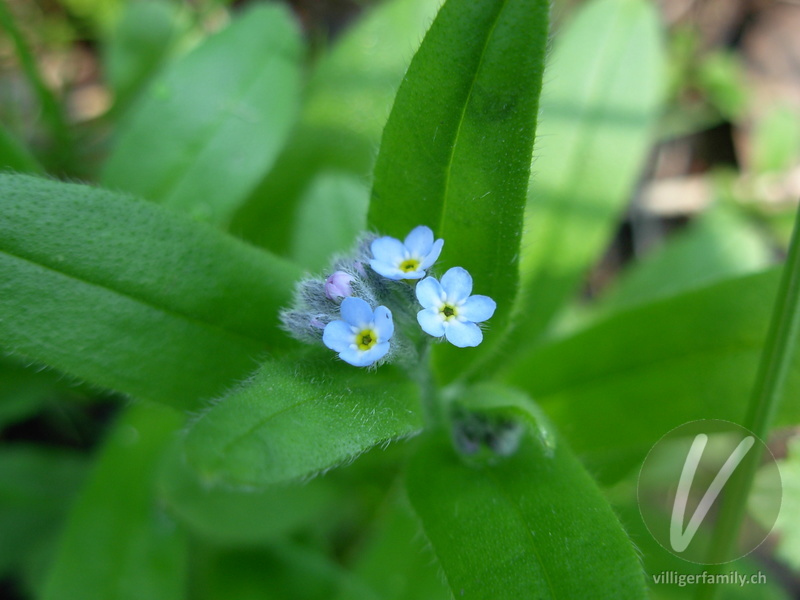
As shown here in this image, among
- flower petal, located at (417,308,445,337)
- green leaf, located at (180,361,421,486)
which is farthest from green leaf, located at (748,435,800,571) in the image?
flower petal, located at (417,308,445,337)

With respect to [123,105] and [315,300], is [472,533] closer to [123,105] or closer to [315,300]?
[315,300]

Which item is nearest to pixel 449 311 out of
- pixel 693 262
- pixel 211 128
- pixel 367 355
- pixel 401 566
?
pixel 367 355

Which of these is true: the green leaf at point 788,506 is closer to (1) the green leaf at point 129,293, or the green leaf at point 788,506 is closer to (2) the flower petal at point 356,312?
(2) the flower petal at point 356,312

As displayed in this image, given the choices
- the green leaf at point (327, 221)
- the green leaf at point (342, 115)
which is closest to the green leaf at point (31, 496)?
the green leaf at point (342, 115)

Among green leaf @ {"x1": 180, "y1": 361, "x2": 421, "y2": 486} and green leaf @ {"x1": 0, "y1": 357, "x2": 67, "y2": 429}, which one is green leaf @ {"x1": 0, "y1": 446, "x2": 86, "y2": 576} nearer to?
green leaf @ {"x1": 0, "y1": 357, "x2": 67, "y2": 429}

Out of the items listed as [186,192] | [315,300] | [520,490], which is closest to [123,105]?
[186,192]

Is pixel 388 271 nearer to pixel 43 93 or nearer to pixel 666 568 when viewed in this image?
pixel 666 568
